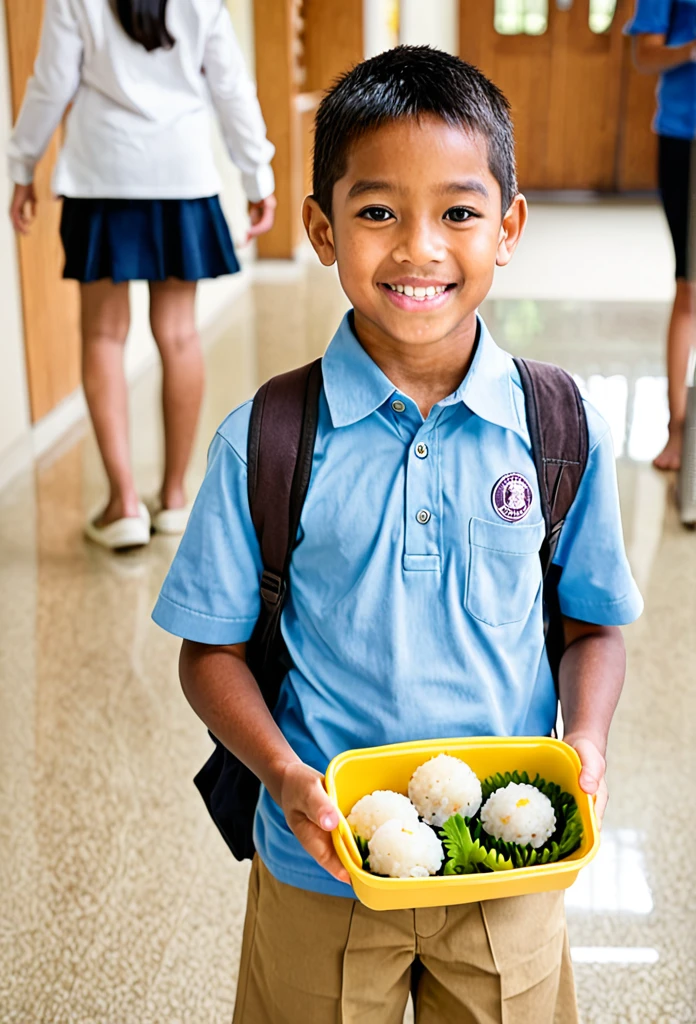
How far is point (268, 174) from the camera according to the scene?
2.95 metres

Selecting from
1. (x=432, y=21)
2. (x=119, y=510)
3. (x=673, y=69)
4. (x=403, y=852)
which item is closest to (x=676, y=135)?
(x=673, y=69)

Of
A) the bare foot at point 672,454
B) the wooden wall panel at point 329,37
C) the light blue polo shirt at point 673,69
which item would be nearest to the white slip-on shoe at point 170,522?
the bare foot at point 672,454

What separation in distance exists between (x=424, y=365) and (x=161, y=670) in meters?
1.50

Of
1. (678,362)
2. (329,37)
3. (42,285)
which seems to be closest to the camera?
(678,362)

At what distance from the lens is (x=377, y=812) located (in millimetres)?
890

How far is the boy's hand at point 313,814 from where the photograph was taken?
0.84m

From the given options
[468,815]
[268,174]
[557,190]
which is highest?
[268,174]

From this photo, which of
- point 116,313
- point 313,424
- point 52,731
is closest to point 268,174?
point 116,313

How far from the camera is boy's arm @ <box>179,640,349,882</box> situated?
0.86 meters

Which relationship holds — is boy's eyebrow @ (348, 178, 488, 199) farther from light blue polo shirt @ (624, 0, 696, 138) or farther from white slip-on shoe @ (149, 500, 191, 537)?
light blue polo shirt @ (624, 0, 696, 138)

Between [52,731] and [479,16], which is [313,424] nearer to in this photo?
[52,731]

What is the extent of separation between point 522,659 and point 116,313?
2.04m

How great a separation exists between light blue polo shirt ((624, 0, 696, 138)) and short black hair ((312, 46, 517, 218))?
7.38ft

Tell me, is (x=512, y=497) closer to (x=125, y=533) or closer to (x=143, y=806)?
(x=143, y=806)
